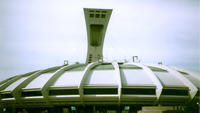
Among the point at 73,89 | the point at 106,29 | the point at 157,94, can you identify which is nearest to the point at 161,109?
the point at 157,94

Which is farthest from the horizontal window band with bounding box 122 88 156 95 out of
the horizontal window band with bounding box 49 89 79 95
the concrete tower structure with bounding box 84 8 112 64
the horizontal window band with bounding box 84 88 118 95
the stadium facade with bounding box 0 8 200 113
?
the concrete tower structure with bounding box 84 8 112 64

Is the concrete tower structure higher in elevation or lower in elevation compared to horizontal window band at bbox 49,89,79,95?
higher

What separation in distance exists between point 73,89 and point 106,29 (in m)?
20.2

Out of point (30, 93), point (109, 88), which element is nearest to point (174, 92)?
point (109, 88)

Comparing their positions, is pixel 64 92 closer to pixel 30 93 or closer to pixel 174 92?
pixel 30 93

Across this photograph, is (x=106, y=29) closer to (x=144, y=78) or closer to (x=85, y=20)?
(x=85, y=20)

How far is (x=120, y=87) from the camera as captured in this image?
17453mm

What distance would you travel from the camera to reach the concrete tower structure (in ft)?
110

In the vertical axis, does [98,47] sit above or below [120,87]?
above

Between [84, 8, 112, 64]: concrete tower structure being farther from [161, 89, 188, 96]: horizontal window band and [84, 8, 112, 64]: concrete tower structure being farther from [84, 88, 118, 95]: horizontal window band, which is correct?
[161, 89, 188, 96]: horizontal window band

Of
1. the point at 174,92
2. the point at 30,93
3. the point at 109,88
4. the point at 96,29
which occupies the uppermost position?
the point at 96,29

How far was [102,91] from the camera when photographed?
18.6 metres

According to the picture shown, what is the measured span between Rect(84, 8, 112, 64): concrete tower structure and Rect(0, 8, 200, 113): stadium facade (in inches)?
584

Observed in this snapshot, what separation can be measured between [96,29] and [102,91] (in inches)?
820
